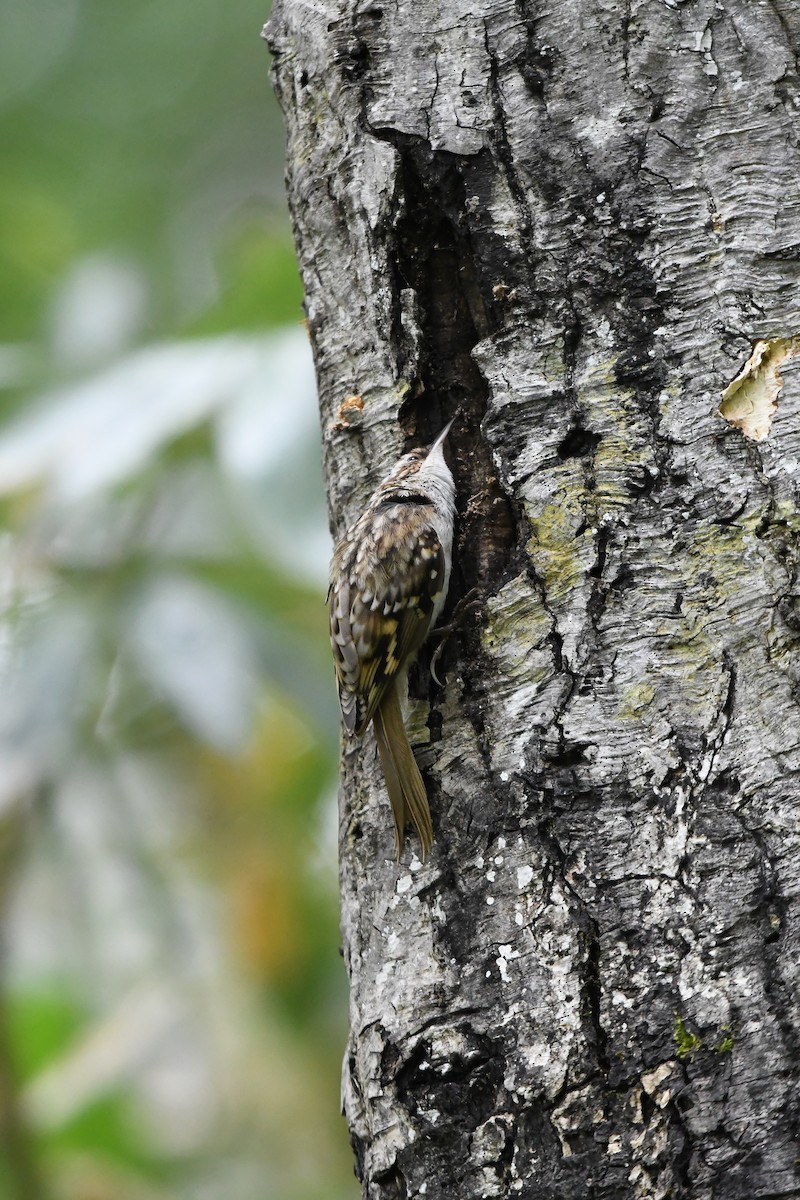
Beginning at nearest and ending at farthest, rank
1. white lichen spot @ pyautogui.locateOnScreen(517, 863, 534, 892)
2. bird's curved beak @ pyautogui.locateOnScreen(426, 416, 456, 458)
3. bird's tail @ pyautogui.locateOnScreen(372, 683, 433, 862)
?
1. white lichen spot @ pyautogui.locateOnScreen(517, 863, 534, 892)
2. bird's tail @ pyautogui.locateOnScreen(372, 683, 433, 862)
3. bird's curved beak @ pyautogui.locateOnScreen(426, 416, 456, 458)

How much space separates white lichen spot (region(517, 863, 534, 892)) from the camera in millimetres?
1755

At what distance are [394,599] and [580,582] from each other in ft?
2.07

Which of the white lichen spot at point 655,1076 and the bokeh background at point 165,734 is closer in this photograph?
the white lichen spot at point 655,1076

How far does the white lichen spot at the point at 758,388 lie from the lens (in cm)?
183

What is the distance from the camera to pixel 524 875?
1761 mm

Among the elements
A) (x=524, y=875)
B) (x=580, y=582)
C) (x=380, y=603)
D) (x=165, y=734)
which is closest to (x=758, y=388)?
(x=580, y=582)

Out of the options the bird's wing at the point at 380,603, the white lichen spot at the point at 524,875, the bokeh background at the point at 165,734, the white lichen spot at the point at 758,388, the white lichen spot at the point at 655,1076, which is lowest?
the white lichen spot at the point at 655,1076

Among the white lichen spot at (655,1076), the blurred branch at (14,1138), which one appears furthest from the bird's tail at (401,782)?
the blurred branch at (14,1138)

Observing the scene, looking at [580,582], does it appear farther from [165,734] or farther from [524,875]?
[165,734]

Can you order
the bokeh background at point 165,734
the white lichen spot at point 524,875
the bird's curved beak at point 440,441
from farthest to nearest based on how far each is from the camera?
the bokeh background at point 165,734, the bird's curved beak at point 440,441, the white lichen spot at point 524,875

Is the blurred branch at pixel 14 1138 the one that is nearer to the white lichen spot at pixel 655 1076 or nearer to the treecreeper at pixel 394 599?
the treecreeper at pixel 394 599

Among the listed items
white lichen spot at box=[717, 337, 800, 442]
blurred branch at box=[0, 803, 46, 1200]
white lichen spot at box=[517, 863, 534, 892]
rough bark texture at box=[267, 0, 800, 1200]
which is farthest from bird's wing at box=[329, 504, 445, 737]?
blurred branch at box=[0, 803, 46, 1200]

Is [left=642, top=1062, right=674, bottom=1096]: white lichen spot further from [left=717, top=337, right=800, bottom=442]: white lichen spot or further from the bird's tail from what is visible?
[left=717, top=337, right=800, bottom=442]: white lichen spot

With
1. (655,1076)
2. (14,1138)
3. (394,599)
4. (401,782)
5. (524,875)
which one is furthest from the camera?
(14,1138)
